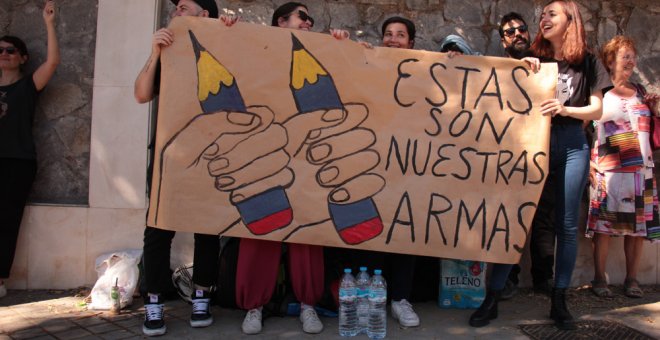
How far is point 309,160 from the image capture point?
3193 millimetres

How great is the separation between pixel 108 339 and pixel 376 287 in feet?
5.52

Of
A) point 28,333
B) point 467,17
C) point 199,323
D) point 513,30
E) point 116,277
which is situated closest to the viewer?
point 28,333

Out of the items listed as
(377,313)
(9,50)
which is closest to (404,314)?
(377,313)

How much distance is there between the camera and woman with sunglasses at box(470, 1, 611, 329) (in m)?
3.22

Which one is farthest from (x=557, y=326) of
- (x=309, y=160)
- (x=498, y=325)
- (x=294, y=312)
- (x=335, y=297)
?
(x=309, y=160)

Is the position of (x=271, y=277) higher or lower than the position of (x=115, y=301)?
higher

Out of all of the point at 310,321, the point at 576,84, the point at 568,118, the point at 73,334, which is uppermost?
the point at 576,84

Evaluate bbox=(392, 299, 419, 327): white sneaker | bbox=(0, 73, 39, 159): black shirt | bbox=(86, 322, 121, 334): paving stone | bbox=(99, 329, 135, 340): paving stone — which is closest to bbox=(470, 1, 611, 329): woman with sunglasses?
bbox=(392, 299, 419, 327): white sneaker

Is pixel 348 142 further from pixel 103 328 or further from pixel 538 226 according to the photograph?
pixel 103 328

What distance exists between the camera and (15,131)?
3896 mm

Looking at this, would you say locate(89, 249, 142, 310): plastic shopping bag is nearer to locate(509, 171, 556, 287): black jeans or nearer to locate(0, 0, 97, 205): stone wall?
locate(0, 0, 97, 205): stone wall

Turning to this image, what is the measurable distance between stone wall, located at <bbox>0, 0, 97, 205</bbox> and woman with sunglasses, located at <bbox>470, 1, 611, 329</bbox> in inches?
132

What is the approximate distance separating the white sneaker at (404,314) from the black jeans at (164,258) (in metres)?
1.25

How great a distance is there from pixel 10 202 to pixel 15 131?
21.5 inches
